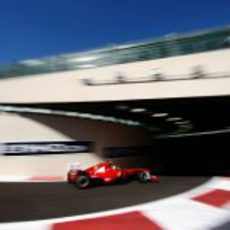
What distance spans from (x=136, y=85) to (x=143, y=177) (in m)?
4.26

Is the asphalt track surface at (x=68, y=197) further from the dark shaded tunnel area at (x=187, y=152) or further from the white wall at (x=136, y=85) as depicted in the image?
the dark shaded tunnel area at (x=187, y=152)

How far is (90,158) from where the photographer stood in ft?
67.4

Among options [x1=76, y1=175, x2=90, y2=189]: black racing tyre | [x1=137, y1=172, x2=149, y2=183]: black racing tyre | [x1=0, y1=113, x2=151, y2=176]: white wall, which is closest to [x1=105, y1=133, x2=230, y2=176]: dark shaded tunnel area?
[x1=0, y1=113, x2=151, y2=176]: white wall

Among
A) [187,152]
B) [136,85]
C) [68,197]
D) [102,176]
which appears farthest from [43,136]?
[187,152]

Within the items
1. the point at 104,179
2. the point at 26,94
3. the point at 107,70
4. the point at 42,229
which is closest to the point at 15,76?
the point at 26,94

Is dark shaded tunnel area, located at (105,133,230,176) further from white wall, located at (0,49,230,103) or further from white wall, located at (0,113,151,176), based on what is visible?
white wall, located at (0,49,230,103)

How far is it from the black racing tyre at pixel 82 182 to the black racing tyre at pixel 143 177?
8.40ft

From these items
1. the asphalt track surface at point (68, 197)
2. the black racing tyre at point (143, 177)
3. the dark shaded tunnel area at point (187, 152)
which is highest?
the dark shaded tunnel area at point (187, 152)

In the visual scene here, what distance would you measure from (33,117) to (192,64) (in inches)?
354

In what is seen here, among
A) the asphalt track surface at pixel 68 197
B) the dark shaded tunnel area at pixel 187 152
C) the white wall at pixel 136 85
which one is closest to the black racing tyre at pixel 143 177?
the asphalt track surface at pixel 68 197

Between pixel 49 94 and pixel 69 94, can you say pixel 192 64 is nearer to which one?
pixel 69 94

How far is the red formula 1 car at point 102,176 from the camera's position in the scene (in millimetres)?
14961

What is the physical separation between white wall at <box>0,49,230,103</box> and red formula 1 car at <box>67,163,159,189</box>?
2.83 m

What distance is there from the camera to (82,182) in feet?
48.9
